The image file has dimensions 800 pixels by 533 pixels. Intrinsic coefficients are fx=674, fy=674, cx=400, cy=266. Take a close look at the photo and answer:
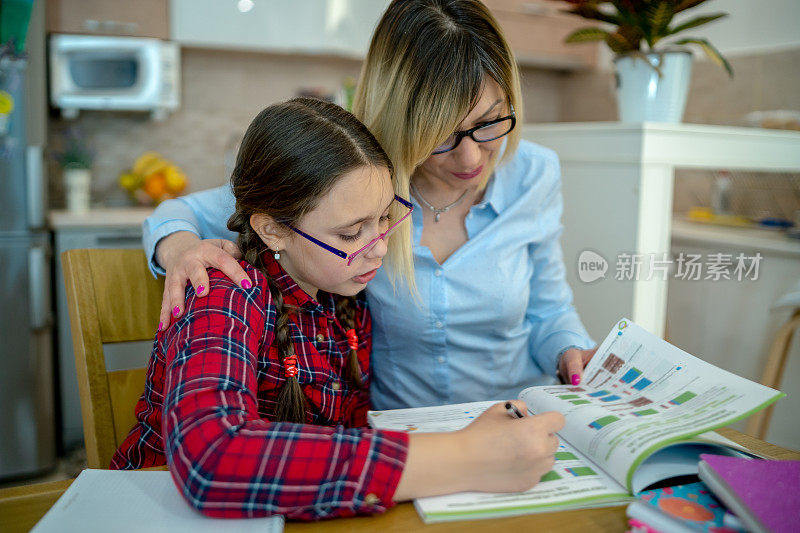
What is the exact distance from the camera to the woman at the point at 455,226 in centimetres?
111

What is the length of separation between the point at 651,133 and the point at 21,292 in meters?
2.06

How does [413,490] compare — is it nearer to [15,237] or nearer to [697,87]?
[15,237]

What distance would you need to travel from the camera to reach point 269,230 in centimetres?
101

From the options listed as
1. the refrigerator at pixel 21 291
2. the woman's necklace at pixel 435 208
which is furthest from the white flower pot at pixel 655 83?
the refrigerator at pixel 21 291

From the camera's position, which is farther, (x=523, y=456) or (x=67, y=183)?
(x=67, y=183)

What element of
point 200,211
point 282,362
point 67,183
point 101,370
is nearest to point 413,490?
point 282,362

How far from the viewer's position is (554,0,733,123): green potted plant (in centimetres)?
180

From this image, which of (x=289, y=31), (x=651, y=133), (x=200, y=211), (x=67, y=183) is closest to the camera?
(x=200, y=211)

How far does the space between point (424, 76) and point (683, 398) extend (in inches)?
24.7

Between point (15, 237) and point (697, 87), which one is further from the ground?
point (697, 87)

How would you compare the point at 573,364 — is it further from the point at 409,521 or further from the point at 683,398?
the point at 409,521

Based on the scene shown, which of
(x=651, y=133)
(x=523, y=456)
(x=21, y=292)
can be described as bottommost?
(x=21, y=292)

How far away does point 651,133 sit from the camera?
1731 mm

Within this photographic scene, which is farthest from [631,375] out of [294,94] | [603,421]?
[294,94]
